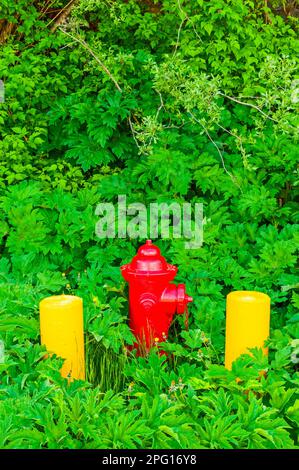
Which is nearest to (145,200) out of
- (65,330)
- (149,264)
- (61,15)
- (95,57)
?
(149,264)

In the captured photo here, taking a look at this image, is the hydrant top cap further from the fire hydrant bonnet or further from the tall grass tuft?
the tall grass tuft

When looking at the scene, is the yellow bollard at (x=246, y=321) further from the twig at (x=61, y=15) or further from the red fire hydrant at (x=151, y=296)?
the twig at (x=61, y=15)

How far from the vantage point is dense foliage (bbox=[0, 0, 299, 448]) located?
2578mm

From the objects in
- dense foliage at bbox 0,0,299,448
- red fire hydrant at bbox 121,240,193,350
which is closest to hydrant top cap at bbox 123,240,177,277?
red fire hydrant at bbox 121,240,193,350

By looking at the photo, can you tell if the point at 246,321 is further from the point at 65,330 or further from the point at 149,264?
the point at 65,330

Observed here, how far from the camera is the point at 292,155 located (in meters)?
4.52

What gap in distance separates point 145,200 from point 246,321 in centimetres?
178

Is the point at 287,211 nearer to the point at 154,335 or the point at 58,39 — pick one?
the point at 154,335

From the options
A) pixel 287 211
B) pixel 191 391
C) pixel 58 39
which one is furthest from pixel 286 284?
pixel 58 39

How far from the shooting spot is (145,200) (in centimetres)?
453

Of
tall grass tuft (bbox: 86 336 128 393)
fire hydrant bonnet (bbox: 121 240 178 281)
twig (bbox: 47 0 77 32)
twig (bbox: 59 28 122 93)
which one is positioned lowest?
tall grass tuft (bbox: 86 336 128 393)

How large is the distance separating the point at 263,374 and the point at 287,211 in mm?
1655

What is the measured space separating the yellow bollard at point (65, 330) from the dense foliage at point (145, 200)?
9cm

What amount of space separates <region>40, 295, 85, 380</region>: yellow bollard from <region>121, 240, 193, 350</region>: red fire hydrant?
474 mm
